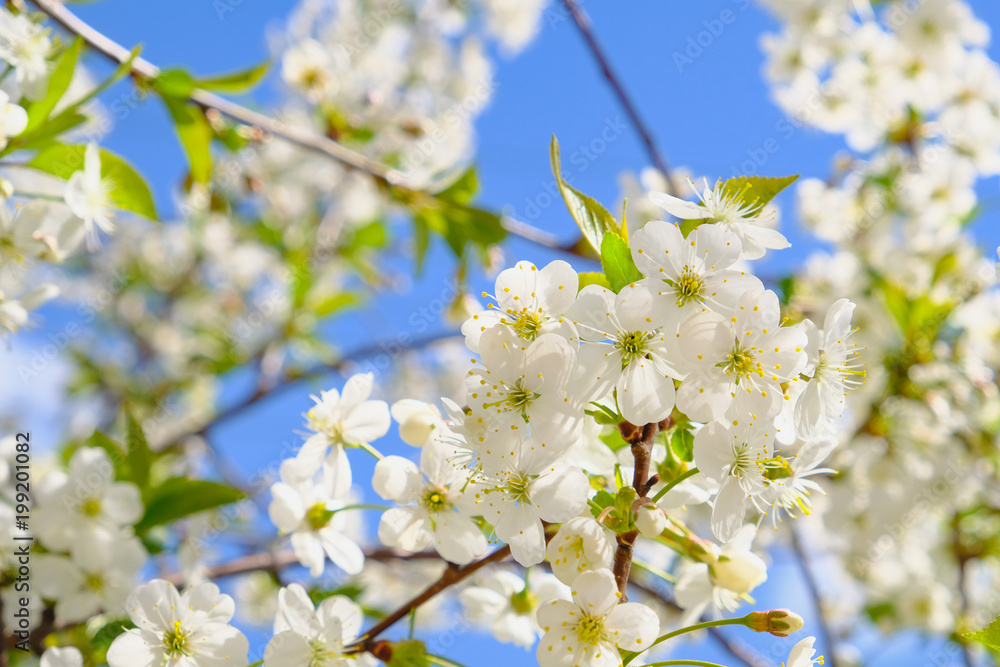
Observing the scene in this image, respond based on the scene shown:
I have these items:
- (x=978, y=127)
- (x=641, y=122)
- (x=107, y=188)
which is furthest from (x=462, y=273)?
(x=978, y=127)

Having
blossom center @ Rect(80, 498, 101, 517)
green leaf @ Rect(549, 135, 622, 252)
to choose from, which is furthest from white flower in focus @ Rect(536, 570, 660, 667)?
blossom center @ Rect(80, 498, 101, 517)

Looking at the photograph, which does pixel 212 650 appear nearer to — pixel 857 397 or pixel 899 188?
pixel 857 397

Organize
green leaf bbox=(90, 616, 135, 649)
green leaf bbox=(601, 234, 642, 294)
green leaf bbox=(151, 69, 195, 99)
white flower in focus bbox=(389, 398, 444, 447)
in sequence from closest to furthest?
green leaf bbox=(601, 234, 642, 294)
white flower in focus bbox=(389, 398, 444, 447)
green leaf bbox=(90, 616, 135, 649)
green leaf bbox=(151, 69, 195, 99)

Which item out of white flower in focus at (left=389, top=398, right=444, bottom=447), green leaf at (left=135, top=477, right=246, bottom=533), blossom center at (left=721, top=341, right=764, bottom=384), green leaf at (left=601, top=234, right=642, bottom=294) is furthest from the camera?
green leaf at (left=135, top=477, right=246, bottom=533)

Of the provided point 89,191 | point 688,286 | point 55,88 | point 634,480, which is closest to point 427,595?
point 634,480

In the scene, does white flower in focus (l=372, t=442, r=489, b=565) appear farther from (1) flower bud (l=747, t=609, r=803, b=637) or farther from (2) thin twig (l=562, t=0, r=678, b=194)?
(2) thin twig (l=562, t=0, r=678, b=194)

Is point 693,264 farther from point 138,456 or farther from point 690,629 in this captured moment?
point 138,456

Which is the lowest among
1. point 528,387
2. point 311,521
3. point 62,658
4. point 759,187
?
point 62,658
